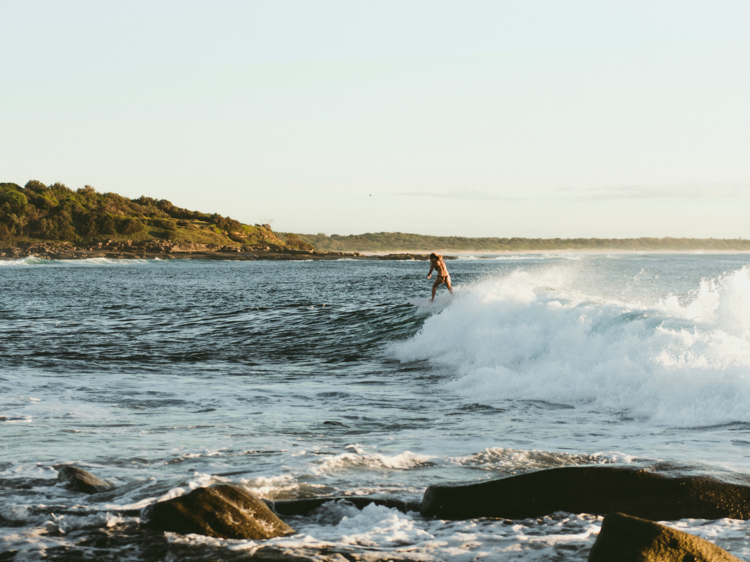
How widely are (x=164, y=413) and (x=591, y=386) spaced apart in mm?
7153

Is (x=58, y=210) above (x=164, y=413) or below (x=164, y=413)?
above

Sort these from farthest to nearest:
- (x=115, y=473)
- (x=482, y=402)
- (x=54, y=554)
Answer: (x=482, y=402)
(x=115, y=473)
(x=54, y=554)

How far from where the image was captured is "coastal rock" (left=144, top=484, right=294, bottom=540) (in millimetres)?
4777

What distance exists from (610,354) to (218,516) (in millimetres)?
9173

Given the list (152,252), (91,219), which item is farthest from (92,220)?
(152,252)

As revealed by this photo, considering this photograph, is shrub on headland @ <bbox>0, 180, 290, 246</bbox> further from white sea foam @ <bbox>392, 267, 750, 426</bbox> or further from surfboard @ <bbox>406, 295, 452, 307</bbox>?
white sea foam @ <bbox>392, 267, 750, 426</bbox>

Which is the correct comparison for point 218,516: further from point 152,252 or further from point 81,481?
point 152,252

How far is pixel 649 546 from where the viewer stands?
393 centimetres

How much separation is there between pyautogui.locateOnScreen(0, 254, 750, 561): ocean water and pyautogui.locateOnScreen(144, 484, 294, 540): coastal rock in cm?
12

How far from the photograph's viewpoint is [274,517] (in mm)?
4977

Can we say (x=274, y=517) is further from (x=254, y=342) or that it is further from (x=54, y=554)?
A: (x=254, y=342)

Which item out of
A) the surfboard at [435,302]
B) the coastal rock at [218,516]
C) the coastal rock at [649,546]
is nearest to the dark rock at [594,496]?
the coastal rock at [649,546]

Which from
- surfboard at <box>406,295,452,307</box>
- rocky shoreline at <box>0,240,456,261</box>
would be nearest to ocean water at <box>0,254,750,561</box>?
surfboard at <box>406,295,452,307</box>

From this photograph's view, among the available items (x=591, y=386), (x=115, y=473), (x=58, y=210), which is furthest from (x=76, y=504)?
(x=58, y=210)
